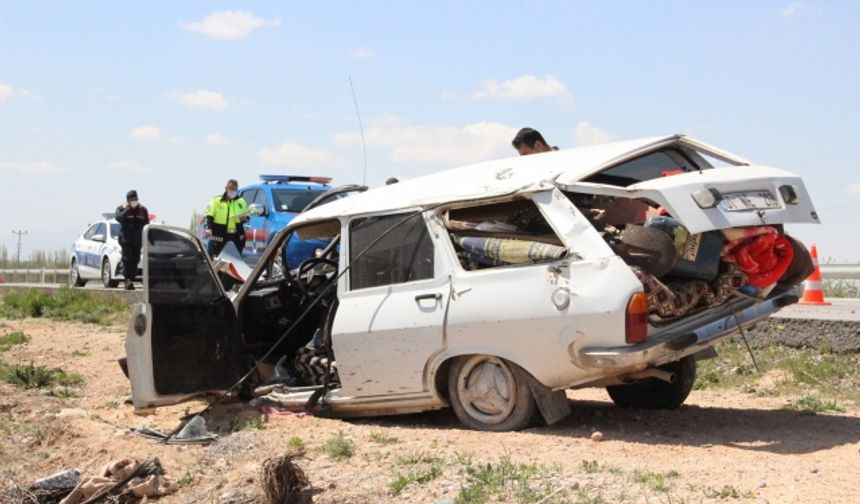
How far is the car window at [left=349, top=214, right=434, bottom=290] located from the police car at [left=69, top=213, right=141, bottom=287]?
1639 centimetres

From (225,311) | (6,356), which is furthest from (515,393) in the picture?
(6,356)

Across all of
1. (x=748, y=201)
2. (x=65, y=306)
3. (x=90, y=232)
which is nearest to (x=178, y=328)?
(x=748, y=201)

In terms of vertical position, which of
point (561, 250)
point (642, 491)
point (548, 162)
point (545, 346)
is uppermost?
point (548, 162)

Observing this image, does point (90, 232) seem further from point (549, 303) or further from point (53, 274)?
point (549, 303)

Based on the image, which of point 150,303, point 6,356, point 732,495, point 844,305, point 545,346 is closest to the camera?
point 732,495

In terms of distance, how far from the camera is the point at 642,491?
5734 mm

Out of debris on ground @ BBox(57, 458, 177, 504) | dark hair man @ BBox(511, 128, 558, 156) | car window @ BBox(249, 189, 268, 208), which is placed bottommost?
debris on ground @ BBox(57, 458, 177, 504)

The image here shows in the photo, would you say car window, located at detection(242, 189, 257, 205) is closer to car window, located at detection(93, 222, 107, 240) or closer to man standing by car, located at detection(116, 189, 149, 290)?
man standing by car, located at detection(116, 189, 149, 290)

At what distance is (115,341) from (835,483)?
10.8 meters

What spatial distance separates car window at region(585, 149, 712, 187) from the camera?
743 cm

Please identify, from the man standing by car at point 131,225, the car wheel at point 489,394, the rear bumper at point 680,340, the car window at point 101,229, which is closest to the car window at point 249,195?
the man standing by car at point 131,225

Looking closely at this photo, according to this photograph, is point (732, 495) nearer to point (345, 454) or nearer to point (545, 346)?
point (545, 346)

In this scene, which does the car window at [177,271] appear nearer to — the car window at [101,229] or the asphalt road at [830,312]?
the asphalt road at [830,312]

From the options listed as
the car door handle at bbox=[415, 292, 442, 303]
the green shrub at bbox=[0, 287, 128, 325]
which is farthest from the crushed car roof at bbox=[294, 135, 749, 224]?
the green shrub at bbox=[0, 287, 128, 325]
